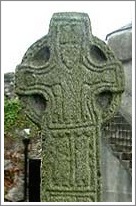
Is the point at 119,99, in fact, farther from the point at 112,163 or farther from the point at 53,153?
the point at 112,163

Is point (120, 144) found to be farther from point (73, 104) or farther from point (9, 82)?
point (9, 82)

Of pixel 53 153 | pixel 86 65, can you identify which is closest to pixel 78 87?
pixel 86 65

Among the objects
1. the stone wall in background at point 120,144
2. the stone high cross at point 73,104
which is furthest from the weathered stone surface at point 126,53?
the stone high cross at point 73,104

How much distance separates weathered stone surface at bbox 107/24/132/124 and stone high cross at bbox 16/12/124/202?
2206 millimetres

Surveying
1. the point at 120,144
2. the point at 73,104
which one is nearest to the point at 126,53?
the point at 120,144

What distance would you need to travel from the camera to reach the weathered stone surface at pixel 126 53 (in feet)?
25.0

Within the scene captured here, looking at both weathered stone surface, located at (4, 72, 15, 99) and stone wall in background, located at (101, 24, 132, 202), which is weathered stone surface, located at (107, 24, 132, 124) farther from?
weathered stone surface, located at (4, 72, 15, 99)

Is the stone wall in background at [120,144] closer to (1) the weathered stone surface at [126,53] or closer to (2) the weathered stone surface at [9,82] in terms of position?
(1) the weathered stone surface at [126,53]

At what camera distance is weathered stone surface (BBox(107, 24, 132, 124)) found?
300 inches

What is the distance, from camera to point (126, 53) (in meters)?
7.60

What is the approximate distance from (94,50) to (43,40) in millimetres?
434

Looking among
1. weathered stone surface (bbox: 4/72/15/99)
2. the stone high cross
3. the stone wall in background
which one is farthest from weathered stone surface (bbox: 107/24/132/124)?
weathered stone surface (bbox: 4/72/15/99)

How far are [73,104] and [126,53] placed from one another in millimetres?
2372

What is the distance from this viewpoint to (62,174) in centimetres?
536
